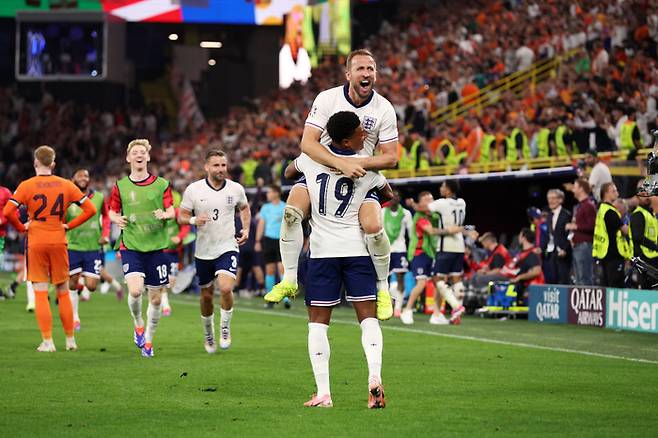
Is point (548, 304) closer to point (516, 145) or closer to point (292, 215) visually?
point (516, 145)

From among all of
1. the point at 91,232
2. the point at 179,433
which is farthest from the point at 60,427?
the point at 91,232

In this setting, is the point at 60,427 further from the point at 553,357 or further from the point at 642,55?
the point at 642,55

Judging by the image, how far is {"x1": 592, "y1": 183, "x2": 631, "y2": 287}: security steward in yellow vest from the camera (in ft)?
61.5

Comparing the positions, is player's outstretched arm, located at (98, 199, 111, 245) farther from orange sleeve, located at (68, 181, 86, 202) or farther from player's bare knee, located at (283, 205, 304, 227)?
player's bare knee, located at (283, 205, 304, 227)

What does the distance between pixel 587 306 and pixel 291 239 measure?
→ 10.5 m

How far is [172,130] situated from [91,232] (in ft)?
122

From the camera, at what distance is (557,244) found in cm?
2116

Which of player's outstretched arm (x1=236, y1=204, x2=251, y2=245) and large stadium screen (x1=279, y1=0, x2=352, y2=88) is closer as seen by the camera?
player's outstretched arm (x1=236, y1=204, x2=251, y2=245)

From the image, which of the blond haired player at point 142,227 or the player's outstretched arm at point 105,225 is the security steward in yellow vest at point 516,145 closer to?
the player's outstretched arm at point 105,225

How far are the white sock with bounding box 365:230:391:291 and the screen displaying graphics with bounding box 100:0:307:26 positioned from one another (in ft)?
104

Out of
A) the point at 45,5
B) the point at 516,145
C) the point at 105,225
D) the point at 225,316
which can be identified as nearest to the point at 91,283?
the point at 105,225

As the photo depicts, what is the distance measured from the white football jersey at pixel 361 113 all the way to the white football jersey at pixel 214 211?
16.5ft

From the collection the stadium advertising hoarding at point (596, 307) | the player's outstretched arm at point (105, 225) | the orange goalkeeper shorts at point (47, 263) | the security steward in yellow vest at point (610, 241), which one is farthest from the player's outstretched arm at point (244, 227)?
the security steward in yellow vest at point (610, 241)

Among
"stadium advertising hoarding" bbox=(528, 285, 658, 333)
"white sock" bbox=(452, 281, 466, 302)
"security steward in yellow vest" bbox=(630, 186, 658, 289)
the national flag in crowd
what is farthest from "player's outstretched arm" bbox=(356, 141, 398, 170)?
the national flag in crowd
